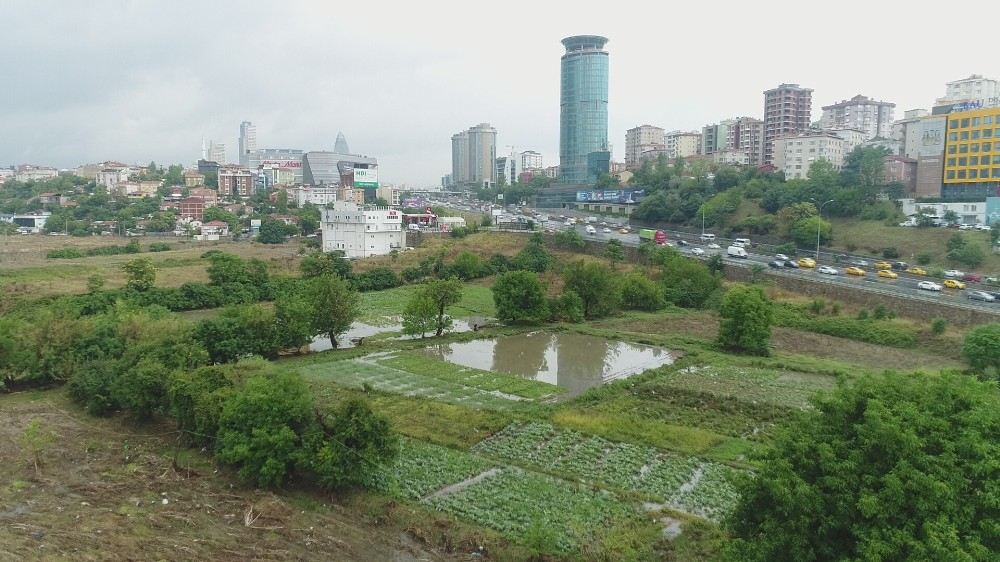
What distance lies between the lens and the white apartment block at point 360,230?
175 feet

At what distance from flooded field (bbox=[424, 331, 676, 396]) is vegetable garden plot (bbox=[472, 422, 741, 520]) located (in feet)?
14.5

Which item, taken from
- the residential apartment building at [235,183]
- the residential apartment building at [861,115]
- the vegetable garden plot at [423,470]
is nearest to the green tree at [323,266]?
the vegetable garden plot at [423,470]

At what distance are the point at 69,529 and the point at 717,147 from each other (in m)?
94.2

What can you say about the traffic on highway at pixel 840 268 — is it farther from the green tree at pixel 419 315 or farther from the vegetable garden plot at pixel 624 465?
the vegetable garden plot at pixel 624 465

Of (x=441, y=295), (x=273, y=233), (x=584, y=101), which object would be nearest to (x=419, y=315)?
(x=441, y=295)

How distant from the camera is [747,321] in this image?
2439cm

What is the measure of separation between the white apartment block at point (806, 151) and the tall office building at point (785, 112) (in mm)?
6580

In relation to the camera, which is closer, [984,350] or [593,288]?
[984,350]

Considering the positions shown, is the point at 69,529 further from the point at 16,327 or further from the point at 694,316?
the point at 694,316

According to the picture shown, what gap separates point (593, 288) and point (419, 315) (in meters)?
8.87

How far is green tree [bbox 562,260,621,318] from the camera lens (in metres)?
31.8

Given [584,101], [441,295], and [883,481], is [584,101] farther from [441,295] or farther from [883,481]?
[883,481]

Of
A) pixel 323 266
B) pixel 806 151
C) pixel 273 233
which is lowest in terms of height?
pixel 323 266

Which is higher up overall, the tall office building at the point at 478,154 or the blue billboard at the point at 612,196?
the tall office building at the point at 478,154
